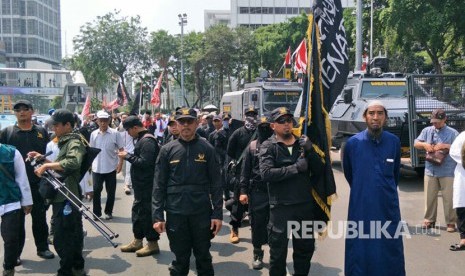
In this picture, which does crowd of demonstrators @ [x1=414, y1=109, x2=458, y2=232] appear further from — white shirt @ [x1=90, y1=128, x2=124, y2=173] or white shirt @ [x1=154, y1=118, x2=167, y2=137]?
white shirt @ [x1=154, y1=118, x2=167, y2=137]

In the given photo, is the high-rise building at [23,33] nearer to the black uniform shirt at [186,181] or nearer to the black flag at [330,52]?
the black uniform shirt at [186,181]

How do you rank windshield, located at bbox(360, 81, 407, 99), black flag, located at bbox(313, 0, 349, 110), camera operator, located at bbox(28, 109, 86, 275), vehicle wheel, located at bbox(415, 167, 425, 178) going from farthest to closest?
windshield, located at bbox(360, 81, 407, 99)
vehicle wheel, located at bbox(415, 167, 425, 178)
camera operator, located at bbox(28, 109, 86, 275)
black flag, located at bbox(313, 0, 349, 110)

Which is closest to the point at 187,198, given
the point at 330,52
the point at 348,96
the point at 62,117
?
the point at 62,117

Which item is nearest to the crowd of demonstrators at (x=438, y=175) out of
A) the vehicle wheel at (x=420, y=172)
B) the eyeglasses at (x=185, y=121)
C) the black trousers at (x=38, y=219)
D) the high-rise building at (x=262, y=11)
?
the eyeglasses at (x=185, y=121)

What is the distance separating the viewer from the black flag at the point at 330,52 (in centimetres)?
475

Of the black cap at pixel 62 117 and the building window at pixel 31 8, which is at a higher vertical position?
the building window at pixel 31 8

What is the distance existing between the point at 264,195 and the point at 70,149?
213cm

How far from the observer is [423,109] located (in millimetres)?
9953

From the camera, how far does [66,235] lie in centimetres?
523

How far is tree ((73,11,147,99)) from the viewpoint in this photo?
147 feet

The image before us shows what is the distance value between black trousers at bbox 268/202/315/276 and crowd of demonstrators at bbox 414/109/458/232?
3591 mm

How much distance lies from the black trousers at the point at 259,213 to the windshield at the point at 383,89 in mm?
7741

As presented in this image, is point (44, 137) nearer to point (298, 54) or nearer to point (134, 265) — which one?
point (134, 265)

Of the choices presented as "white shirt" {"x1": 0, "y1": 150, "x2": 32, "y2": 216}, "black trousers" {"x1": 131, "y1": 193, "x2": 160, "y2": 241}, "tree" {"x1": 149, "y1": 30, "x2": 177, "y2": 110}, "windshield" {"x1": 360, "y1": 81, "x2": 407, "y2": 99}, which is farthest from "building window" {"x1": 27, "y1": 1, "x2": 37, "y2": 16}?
"white shirt" {"x1": 0, "y1": 150, "x2": 32, "y2": 216}
